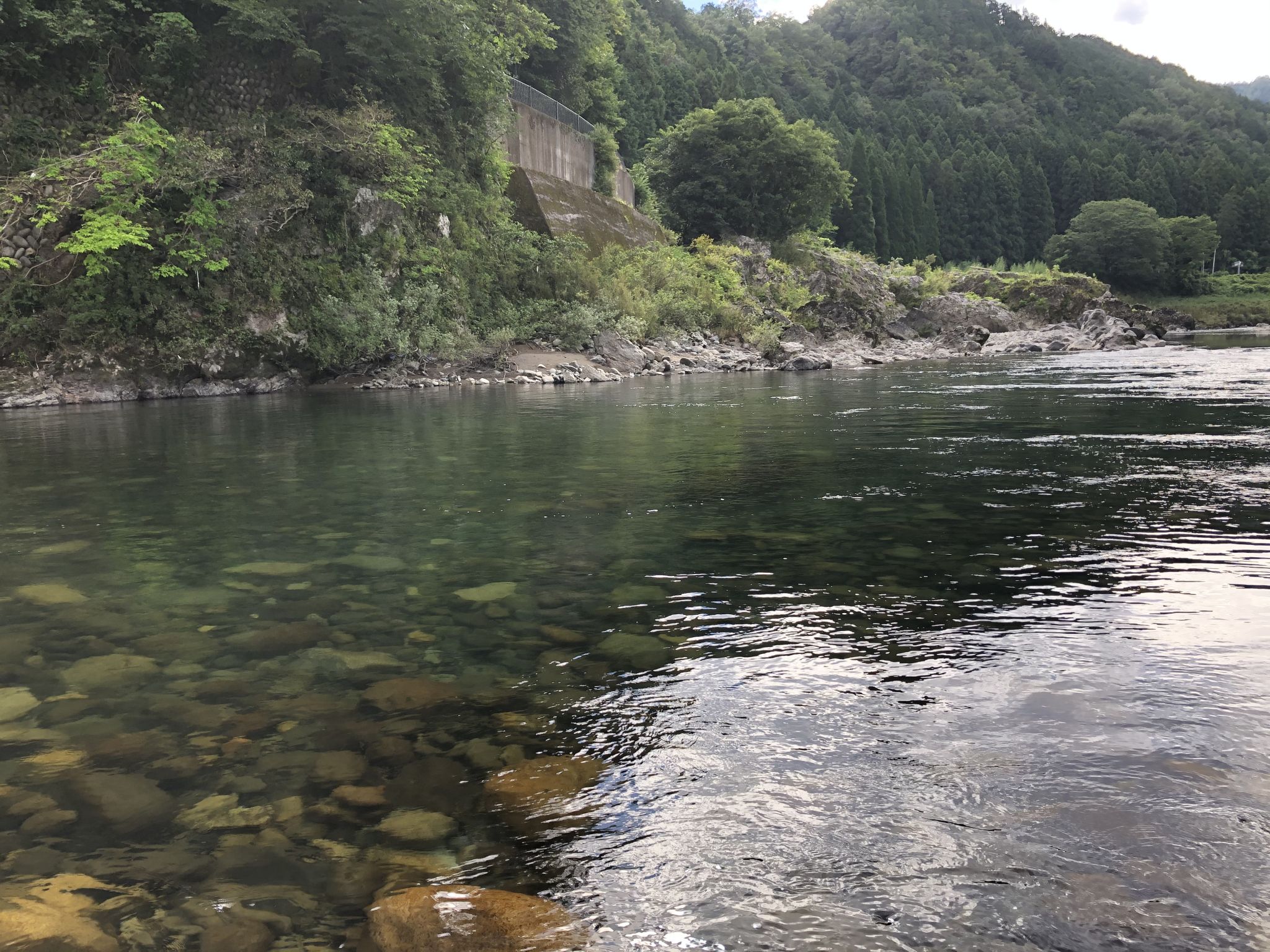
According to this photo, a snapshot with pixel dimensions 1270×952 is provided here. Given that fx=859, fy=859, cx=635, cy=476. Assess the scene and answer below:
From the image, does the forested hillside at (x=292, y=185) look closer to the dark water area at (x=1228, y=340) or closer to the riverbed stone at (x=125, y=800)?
the riverbed stone at (x=125, y=800)

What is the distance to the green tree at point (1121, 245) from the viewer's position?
287 feet

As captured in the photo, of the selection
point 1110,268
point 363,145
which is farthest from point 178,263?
point 1110,268

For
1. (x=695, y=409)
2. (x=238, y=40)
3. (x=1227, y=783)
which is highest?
(x=238, y=40)

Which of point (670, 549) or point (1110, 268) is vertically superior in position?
point (1110, 268)

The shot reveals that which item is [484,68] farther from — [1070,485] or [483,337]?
[1070,485]

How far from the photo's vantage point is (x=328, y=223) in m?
27.3

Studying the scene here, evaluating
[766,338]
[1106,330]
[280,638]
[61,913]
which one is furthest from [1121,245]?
[61,913]

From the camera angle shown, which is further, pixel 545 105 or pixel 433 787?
pixel 545 105

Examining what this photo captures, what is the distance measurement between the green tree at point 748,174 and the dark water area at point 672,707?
4858 centimetres

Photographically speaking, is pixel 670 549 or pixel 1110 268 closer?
pixel 670 549

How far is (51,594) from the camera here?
555 cm

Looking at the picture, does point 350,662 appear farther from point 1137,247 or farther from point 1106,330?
point 1137,247

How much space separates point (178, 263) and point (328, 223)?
5.14 m

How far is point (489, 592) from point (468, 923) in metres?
3.26
